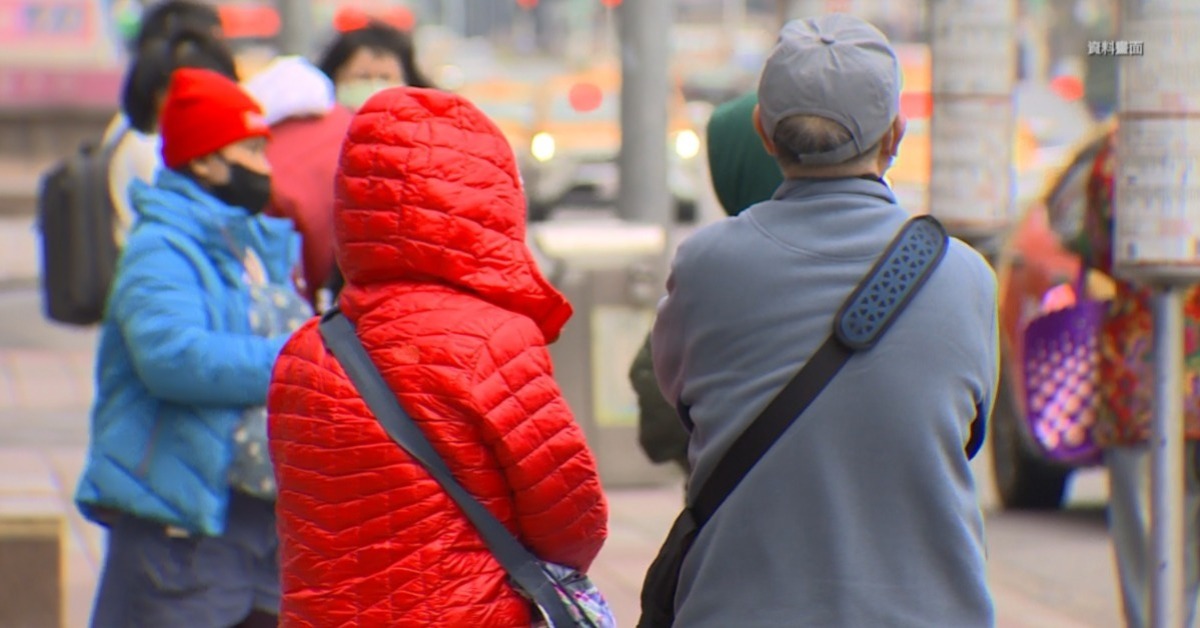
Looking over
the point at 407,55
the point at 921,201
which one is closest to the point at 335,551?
the point at 407,55

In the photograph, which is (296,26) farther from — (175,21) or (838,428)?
(838,428)

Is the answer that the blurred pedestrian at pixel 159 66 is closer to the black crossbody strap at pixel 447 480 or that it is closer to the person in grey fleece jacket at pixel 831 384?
the black crossbody strap at pixel 447 480

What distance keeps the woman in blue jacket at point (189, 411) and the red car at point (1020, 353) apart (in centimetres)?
509

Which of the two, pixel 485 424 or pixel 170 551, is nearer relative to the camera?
pixel 485 424

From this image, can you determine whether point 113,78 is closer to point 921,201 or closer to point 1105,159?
point 921,201

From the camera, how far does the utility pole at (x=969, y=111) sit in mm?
7078

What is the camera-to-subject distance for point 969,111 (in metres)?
7.08

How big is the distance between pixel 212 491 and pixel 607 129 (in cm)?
2480

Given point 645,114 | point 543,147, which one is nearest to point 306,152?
point 645,114

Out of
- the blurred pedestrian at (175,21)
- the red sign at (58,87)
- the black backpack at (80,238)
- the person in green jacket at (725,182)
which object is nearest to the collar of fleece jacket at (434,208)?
the person in green jacket at (725,182)

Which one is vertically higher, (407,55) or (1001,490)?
(407,55)

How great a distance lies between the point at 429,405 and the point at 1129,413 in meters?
3.25

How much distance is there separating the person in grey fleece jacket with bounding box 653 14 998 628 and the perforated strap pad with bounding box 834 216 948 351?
0.02m

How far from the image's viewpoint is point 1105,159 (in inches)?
237
